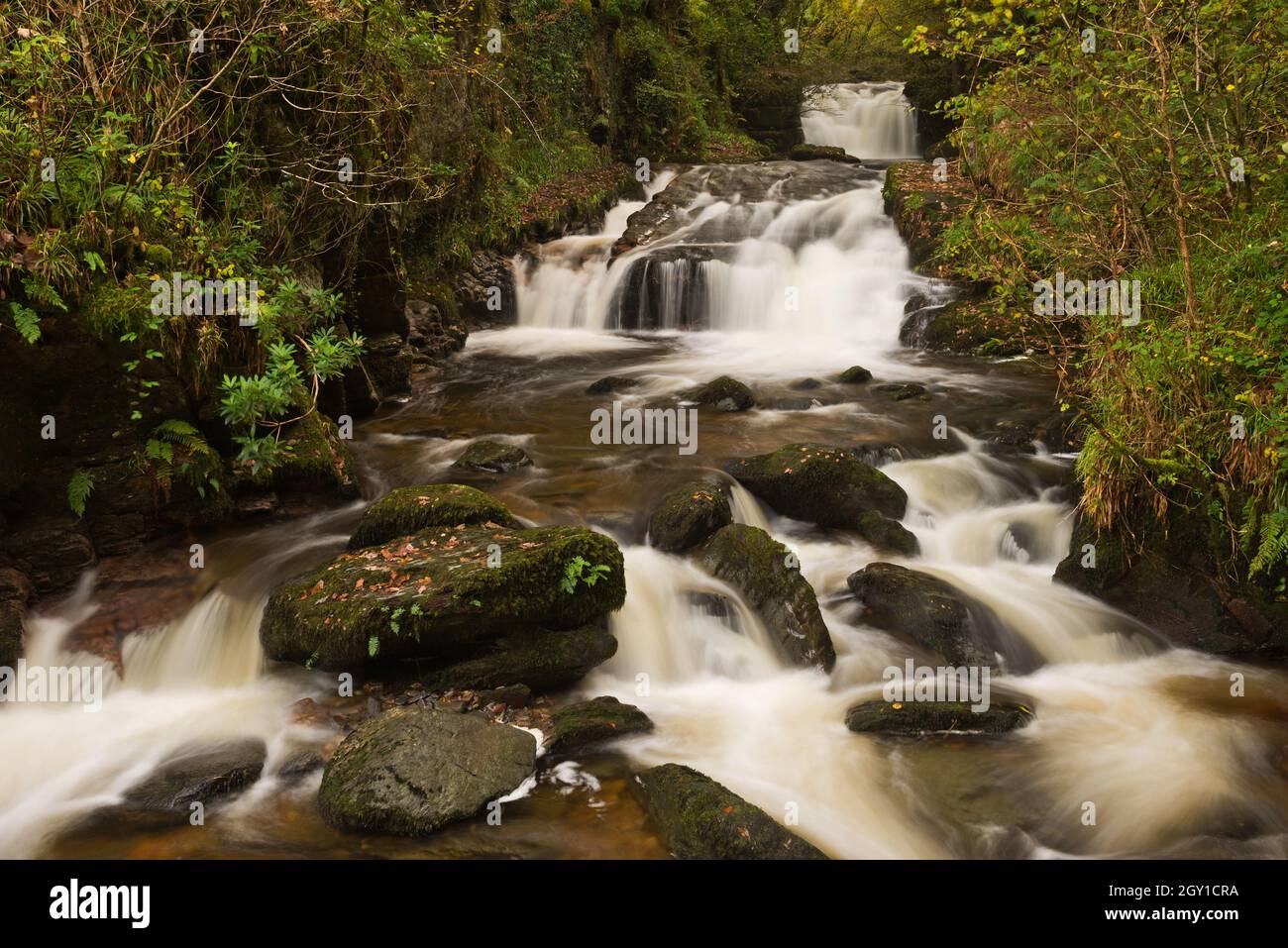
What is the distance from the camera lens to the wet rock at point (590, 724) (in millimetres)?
5410

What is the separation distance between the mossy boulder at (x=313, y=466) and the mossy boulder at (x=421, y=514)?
1290mm

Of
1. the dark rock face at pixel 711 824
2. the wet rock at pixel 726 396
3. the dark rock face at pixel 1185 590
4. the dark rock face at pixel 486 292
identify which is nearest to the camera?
the dark rock face at pixel 711 824

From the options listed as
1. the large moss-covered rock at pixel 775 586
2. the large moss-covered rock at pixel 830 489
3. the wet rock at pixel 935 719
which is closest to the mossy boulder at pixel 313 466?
the large moss-covered rock at pixel 775 586

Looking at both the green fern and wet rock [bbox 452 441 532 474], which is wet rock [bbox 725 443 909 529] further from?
the green fern

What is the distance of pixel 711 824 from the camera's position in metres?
4.43

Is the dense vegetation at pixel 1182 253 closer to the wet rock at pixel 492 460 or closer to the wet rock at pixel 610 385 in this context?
the wet rock at pixel 492 460

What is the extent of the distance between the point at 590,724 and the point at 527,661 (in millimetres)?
691

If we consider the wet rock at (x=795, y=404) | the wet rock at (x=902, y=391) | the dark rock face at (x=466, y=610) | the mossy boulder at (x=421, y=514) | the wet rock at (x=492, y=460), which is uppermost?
the wet rock at (x=902, y=391)

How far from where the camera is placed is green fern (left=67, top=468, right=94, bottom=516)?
663 centimetres

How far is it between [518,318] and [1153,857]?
13.6m

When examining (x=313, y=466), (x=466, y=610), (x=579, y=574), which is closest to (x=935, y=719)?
(x=579, y=574)

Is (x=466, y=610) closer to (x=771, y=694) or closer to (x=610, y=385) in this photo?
(x=771, y=694)

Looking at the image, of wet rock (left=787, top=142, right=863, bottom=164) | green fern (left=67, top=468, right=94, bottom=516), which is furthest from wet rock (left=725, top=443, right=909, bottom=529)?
wet rock (left=787, top=142, right=863, bottom=164)

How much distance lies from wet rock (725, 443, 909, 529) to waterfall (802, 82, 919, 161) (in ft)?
63.1
